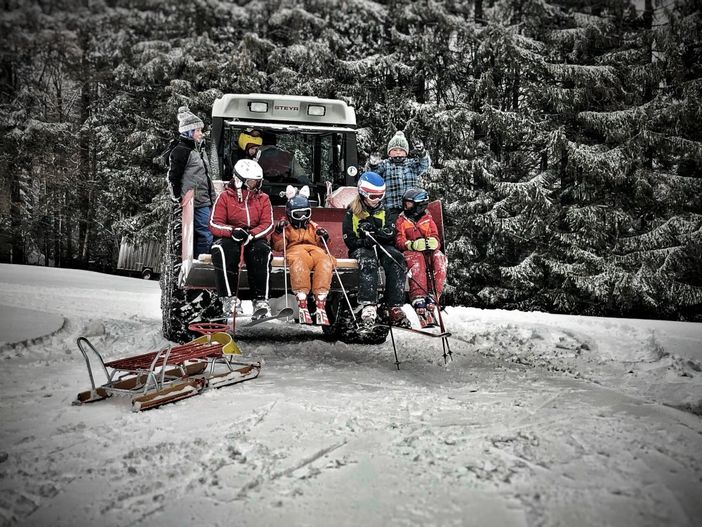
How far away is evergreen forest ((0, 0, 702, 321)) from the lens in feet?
37.3

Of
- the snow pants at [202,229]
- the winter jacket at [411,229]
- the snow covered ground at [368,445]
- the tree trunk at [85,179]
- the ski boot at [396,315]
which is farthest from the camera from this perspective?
the tree trunk at [85,179]

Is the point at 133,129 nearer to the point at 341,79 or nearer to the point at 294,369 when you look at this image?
the point at 341,79

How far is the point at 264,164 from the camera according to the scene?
6758mm

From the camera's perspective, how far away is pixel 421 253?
216 inches

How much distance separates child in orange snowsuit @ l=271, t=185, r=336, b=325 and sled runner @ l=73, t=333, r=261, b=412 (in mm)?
785

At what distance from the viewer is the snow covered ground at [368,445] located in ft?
7.24

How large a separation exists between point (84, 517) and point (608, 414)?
2895 millimetres

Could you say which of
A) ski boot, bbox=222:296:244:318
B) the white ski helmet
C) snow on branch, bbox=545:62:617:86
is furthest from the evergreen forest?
ski boot, bbox=222:296:244:318

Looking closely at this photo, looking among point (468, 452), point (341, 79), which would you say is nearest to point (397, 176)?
point (468, 452)

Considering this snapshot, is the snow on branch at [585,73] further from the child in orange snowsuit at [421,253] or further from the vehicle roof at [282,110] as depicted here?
the child in orange snowsuit at [421,253]

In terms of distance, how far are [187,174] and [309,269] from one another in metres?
2.00

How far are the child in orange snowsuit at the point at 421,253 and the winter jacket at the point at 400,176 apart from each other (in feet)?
2.50

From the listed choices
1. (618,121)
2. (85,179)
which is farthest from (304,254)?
(85,179)

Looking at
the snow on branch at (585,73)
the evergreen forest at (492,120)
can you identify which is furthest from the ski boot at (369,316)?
the snow on branch at (585,73)
